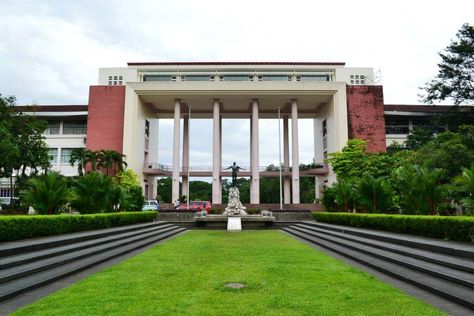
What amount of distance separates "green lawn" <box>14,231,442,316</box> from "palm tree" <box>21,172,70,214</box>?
19.3 ft

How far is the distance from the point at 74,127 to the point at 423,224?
4325 centimetres

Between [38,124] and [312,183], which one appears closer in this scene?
[38,124]

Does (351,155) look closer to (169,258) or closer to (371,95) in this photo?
(371,95)

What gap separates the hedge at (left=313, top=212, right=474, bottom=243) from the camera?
909 cm

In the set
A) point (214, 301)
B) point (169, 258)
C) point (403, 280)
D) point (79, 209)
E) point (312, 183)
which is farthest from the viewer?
point (312, 183)

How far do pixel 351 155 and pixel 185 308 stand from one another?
102 feet

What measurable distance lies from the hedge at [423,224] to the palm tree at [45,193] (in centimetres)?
1141

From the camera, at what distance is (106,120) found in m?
39.7

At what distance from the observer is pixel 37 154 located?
2969 centimetres

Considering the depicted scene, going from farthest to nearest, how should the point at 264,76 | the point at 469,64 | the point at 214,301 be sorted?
the point at 264,76, the point at 469,64, the point at 214,301

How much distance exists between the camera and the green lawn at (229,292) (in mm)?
4750

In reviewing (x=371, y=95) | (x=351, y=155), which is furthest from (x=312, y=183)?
(x=351, y=155)

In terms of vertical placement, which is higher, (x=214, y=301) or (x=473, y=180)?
(x=473, y=180)

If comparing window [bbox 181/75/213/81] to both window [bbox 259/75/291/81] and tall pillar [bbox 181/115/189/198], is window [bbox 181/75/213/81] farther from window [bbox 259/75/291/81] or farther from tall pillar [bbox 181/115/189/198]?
window [bbox 259/75/291/81]
